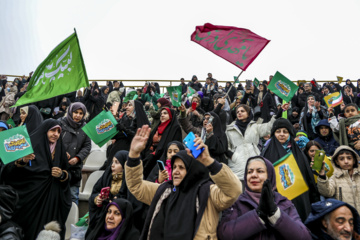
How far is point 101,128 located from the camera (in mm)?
5355

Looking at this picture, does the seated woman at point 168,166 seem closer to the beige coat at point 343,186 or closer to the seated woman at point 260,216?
the seated woman at point 260,216

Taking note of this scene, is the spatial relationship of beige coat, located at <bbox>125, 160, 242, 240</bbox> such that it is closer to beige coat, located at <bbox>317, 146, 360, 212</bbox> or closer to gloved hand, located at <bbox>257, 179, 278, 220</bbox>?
gloved hand, located at <bbox>257, 179, 278, 220</bbox>

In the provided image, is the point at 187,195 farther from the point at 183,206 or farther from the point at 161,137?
the point at 161,137

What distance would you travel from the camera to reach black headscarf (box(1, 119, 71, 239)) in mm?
4098

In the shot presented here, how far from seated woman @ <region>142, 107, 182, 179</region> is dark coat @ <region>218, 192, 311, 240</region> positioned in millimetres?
2549

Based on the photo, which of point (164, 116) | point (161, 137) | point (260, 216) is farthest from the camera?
point (164, 116)

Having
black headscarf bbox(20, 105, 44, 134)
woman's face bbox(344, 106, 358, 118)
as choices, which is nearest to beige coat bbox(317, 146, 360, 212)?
woman's face bbox(344, 106, 358, 118)

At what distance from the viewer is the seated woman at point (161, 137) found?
5180 mm

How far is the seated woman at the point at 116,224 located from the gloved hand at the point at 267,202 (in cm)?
172

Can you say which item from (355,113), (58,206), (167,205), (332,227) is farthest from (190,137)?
(355,113)

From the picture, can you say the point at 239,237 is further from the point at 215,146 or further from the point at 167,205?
the point at 215,146

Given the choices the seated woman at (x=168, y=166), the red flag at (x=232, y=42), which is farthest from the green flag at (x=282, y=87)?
the seated woman at (x=168, y=166)

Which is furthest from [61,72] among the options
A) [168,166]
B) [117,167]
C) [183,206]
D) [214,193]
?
[214,193]

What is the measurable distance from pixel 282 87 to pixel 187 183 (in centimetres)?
422
